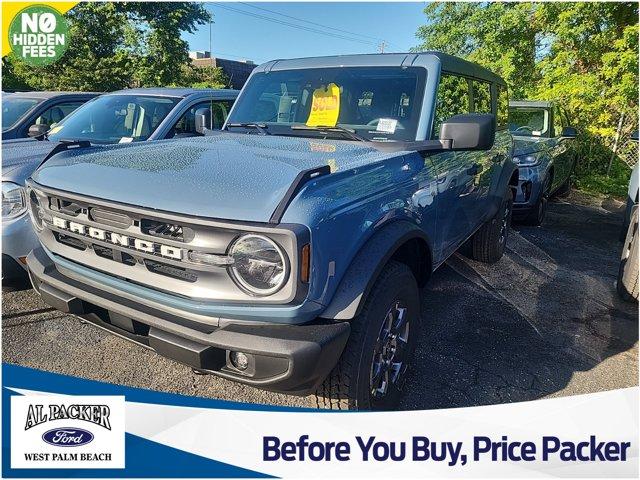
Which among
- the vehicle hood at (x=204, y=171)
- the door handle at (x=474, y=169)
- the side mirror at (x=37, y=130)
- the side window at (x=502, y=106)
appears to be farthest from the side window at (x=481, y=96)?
the side mirror at (x=37, y=130)

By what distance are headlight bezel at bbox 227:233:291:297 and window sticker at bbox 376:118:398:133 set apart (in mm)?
1452

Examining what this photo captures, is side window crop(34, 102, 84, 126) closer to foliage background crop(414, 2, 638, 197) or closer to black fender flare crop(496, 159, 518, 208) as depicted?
black fender flare crop(496, 159, 518, 208)

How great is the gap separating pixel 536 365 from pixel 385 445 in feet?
4.74

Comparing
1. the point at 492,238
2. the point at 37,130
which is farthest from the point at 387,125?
the point at 37,130

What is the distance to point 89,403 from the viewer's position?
232 cm

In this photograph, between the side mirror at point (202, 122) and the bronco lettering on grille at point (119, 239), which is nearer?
the bronco lettering on grille at point (119, 239)

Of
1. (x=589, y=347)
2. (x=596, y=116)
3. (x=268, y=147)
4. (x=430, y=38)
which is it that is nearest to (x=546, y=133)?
(x=596, y=116)

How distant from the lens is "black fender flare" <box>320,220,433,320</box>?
74.1 inches

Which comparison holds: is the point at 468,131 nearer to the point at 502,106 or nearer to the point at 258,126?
the point at 258,126

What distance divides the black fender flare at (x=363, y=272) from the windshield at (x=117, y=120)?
3.43 m

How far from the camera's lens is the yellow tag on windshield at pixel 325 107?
3.04 metres

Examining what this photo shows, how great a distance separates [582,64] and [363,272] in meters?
10.5

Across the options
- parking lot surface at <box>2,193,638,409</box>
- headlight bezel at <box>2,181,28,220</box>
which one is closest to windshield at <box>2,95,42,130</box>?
headlight bezel at <box>2,181,28,220</box>

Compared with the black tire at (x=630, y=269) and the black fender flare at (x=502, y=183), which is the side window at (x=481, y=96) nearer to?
the black fender flare at (x=502, y=183)
